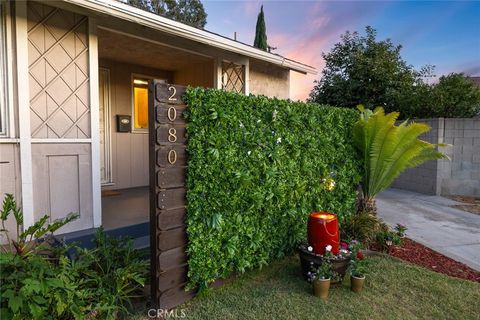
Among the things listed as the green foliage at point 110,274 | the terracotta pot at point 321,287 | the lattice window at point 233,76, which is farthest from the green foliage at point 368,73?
the green foliage at point 110,274

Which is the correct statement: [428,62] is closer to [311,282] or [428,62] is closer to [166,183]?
[311,282]

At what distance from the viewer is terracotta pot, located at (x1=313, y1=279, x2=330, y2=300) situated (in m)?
3.10

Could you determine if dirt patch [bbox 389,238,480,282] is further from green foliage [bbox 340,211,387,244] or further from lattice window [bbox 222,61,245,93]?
lattice window [bbox 222,61,245,93]

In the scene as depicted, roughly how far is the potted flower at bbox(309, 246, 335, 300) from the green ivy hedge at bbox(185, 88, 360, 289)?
627 mm

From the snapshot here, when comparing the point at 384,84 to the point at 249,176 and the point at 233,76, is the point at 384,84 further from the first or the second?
the point at 249,176

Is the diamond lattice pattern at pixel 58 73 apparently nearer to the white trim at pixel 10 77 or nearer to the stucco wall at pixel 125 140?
the white trim at pixel 10 77

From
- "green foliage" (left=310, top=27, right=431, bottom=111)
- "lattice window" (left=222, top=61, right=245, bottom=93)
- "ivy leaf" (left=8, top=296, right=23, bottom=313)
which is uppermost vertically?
"green foliage" (left=310, top=27, right=431, bottom=111)

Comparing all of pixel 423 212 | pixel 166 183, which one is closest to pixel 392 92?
pixel 423 212

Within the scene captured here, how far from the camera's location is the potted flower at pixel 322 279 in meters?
3.11

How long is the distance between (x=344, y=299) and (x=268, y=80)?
526cm

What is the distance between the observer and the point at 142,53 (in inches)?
225

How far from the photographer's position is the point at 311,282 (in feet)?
10.6

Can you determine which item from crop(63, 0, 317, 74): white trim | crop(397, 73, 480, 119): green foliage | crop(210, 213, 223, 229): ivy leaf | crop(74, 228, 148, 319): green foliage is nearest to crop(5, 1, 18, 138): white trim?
crop(63, 0, 317, 74): white trim

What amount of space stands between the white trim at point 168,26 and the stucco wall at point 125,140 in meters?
2.35
